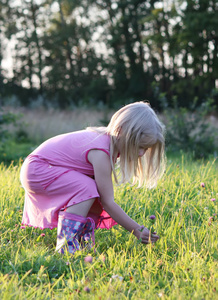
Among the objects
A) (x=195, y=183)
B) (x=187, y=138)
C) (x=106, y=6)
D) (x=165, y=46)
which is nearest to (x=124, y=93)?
(x=165, y=46)

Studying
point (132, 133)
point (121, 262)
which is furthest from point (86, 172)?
point (121, 262)

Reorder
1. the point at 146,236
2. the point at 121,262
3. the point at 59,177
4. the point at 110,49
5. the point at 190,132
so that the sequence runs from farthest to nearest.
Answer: the point at 110,49 → the point at 190,132 → the point at 59,177 → the point at 146,236 → the point at 121,262

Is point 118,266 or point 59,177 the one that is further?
point 59,177

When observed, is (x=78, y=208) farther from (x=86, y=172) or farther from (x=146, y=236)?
(x=146, y=236)

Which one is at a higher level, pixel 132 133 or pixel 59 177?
pixel 132 133

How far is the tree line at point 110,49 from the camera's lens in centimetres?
1758

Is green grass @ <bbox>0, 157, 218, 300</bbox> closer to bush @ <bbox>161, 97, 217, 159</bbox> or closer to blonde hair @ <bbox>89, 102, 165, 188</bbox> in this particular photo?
blonde hair @ <bbox>89, 102, 165, 188</bbox>

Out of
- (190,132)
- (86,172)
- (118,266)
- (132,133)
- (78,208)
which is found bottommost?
(190,132)

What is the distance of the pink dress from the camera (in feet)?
7.63

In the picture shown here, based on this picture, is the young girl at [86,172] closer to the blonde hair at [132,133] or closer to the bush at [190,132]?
the blonde hair at [132,133]

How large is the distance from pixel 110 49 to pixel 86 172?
22229 mm

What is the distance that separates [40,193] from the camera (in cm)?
245

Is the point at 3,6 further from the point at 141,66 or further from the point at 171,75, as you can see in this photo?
the point at 171,75

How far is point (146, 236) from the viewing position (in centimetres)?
222
